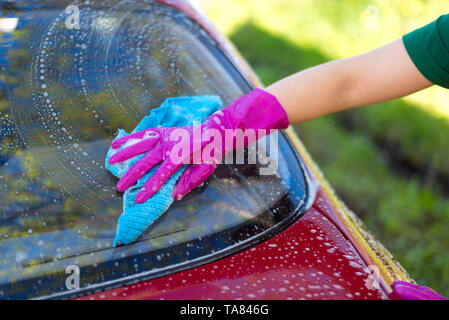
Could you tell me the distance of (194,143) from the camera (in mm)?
1411

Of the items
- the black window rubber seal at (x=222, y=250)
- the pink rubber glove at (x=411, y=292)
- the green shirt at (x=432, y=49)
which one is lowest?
the pink rubber glove at (x=411, y=292)

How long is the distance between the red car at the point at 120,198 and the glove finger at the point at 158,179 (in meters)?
0.09

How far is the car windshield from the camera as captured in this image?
3.57 ft

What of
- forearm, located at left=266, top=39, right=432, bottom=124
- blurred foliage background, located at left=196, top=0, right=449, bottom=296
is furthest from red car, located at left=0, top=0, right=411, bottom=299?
blurred foliage background, located at left=196, top=0, right=449, bottom=296

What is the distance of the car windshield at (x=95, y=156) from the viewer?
109 cm

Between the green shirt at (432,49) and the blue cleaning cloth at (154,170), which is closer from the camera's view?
the blue cleaning cloth at (154,170)

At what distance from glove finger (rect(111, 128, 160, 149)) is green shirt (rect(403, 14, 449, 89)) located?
1.01 meters

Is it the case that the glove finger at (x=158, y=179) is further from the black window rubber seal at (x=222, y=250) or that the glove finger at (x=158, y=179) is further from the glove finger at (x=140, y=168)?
the black window rubber seal at (x=222, y=250)

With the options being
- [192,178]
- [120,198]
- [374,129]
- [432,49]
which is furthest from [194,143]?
[374,129]

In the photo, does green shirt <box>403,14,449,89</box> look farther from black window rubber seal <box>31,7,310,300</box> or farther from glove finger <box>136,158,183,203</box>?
glove finger <box>136,158,183,203</box>

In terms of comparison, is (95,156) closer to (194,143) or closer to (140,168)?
(140,168)

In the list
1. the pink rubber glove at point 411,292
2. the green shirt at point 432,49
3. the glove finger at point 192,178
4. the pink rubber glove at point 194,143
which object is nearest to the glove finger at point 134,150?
the pink rubber glove at point 194,143

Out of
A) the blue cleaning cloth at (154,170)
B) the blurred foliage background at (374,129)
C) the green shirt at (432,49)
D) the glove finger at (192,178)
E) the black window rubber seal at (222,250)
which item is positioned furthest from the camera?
the blurred foliage background at (374,129)
